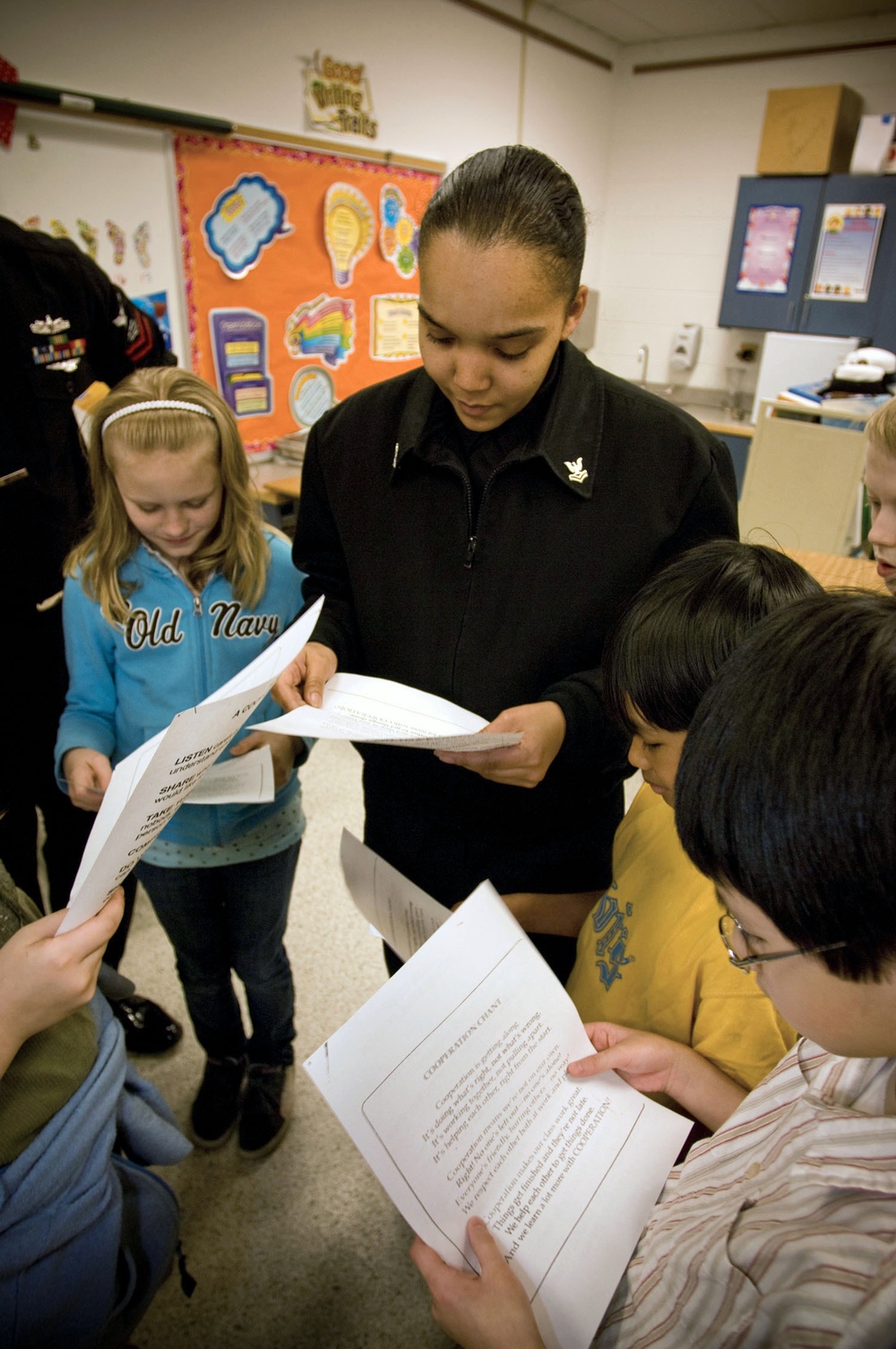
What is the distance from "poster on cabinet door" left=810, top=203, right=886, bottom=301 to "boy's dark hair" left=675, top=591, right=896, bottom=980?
4.86 m

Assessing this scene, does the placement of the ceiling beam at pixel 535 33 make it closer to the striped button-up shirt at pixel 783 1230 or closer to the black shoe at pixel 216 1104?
the black shoe at pixel 216 1104

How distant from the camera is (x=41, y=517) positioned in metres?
1.59

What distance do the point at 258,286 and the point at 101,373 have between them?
149 centimetres

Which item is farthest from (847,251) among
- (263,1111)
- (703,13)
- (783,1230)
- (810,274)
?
(783,1230)

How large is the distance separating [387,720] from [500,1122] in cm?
42

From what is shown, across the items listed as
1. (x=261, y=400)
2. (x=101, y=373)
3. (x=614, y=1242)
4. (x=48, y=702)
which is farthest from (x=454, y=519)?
(x=261, y=400)

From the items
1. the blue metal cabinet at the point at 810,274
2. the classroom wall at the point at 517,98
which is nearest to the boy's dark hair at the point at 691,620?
the classroom wall at the point at 517,98

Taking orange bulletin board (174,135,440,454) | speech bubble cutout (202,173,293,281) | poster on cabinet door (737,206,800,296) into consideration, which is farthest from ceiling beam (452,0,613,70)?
speech bubble cutout (202,173,293,281)

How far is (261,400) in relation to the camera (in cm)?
332

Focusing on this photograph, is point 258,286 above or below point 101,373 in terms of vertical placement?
above

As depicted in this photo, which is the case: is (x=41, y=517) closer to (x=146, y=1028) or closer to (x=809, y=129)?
(x=146, y=1028)

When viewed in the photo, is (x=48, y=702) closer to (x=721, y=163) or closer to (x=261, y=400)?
(x=261, y=400)

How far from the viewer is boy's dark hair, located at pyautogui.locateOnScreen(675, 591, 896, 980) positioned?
1.34ft

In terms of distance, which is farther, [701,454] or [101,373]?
[101,373]
